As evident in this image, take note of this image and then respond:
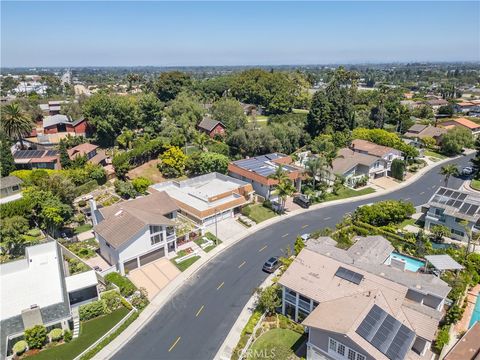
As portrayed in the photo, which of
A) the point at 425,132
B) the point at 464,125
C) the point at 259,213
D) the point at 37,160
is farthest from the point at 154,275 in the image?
the point at 464,125

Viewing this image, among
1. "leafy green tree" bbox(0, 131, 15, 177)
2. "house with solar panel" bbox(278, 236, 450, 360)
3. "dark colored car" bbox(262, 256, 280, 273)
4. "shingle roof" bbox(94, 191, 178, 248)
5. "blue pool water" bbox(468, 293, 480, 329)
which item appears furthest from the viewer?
"leafy green tree" bbox(0, 131, 15, 177)

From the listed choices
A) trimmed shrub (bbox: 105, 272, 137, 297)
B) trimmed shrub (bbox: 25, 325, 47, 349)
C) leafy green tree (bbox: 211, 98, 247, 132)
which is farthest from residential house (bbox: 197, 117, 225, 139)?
trimmed shrub (bbox: 25, 325, 47, 349)

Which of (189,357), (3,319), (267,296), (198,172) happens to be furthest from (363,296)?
(198,172)

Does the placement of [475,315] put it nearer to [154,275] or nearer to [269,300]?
[269,300]

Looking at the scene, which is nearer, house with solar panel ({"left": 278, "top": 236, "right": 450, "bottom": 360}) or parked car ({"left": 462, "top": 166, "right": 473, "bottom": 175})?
house with solar panel ({"left": 278, "top": 236, "right": 450, "bottom": 360})

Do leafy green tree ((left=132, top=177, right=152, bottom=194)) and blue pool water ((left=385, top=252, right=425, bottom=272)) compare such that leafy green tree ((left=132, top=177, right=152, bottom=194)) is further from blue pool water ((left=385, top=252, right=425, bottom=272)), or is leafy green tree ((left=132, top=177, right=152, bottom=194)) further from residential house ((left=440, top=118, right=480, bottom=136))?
residential house ((left=440, top=118, right=480, bottom=136))

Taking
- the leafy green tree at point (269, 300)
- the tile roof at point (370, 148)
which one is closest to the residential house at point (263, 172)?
the tile roof at point (370, 148)

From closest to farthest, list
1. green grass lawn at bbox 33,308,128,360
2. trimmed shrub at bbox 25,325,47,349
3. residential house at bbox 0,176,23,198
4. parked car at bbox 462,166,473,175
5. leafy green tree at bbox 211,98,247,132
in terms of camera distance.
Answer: green grass lawn at bbox 33,308,128,360 → trimmed shrub at bbox 25,325,47,349 → residential house at bbox 0,176,23,198 → parked car at bbox 462,166,473,175 → leafy green tree at bbox 211,98,247,132
